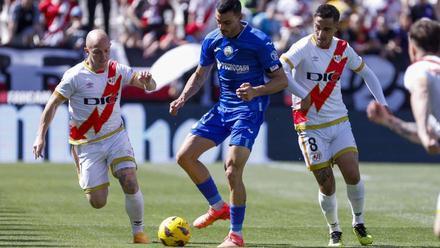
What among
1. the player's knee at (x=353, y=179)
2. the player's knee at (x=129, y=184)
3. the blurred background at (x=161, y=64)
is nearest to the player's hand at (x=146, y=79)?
the player's knee at (x=129, y=184)

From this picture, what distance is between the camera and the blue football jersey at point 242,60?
11.6 metres

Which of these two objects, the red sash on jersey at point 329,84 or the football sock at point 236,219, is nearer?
the football sock at point 236,219

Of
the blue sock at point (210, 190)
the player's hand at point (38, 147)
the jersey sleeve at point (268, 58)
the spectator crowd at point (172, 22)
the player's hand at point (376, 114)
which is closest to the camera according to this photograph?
the player's hand at point (376, 114)

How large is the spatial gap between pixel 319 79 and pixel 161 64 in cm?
1369

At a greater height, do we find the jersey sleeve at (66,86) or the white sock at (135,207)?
the jersey sleeve at (66,86)

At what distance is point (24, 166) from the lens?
23781mm

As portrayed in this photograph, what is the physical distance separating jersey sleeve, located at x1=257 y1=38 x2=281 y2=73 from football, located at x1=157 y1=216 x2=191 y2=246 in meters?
1.81

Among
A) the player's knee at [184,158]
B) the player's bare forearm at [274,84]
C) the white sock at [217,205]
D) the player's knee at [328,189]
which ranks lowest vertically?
the white sock at [217,205]

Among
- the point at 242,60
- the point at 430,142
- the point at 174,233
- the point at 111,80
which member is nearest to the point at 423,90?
the point at 430,142

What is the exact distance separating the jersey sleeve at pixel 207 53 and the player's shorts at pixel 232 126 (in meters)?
0.49

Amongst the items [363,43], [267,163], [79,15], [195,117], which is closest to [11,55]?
[79,15]

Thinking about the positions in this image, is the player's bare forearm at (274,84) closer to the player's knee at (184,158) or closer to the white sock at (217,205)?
the player's knee at (184,158)

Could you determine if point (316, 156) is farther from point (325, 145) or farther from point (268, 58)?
point (268, 58)

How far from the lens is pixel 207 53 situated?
474 inches
